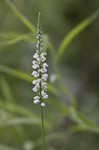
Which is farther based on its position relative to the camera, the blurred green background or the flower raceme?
the blurred green background

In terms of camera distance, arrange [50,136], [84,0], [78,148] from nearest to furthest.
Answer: [50,136]
[78,148]
[84,0]

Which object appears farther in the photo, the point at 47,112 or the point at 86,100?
the point at 86,100

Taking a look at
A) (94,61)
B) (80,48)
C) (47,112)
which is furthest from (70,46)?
(47,112)

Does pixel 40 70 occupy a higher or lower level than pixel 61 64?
lower

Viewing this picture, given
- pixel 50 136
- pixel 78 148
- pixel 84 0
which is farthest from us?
pixel 84 0

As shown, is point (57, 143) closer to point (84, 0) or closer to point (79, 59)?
point (79, 59)

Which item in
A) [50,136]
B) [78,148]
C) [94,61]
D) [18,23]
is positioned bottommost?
[78,148]

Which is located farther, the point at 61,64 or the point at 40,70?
the point at 61,64

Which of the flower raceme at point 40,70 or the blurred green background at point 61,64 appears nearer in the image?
the flower raceme at point 40,70

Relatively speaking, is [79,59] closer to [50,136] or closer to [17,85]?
[17,85]

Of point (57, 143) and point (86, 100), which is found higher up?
point (86, 100)
